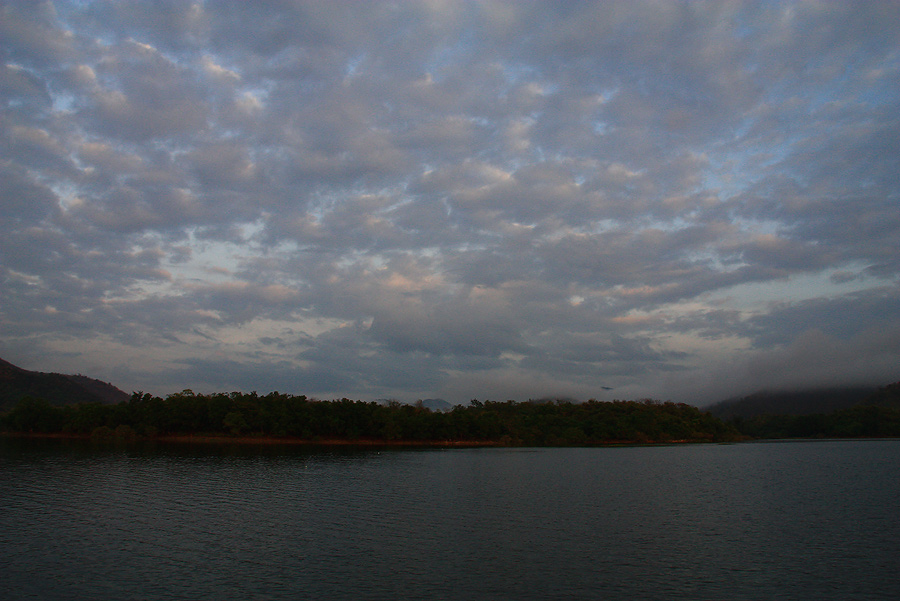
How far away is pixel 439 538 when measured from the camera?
37.6 m

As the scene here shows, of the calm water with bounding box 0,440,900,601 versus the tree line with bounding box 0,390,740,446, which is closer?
the calm water with bounding box 0,440,900,601

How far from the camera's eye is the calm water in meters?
26.8

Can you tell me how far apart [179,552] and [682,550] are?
32.3 metres

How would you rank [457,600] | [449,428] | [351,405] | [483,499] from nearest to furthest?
[457,600] < [483,499] < [351,405] < [449,428]

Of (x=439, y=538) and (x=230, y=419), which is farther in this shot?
(x=230, y=419)

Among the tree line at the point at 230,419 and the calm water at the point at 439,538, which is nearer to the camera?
the calm water at the point at 439,538

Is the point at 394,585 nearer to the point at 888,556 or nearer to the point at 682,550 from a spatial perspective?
the point at 682,550

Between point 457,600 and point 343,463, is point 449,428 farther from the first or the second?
point 457,600

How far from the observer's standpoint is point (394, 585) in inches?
1061

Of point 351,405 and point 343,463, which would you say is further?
point 351,405

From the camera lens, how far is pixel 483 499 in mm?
56188

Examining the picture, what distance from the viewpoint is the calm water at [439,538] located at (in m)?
26.8

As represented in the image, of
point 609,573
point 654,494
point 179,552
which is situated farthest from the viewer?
point 654,494

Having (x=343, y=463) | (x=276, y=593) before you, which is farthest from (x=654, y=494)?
(x=343, y=463)
